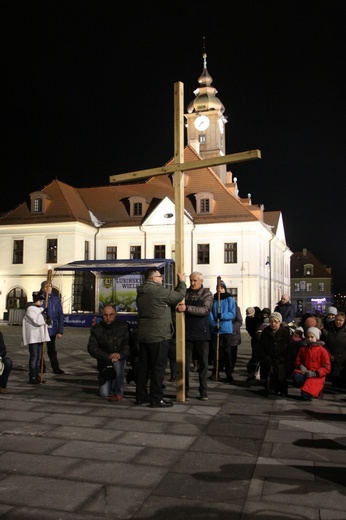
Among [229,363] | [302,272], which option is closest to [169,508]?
[229,363]

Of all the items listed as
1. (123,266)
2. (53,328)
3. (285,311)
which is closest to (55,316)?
(53,328)

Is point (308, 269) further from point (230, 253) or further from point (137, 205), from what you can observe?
point (137, 205)

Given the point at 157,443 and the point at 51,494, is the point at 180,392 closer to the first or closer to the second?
the point at 157,443

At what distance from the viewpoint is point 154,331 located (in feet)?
24.2

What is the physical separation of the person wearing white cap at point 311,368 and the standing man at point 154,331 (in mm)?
2288

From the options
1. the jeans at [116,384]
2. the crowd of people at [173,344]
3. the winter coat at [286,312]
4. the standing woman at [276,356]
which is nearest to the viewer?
the crowd of people at [173,344]

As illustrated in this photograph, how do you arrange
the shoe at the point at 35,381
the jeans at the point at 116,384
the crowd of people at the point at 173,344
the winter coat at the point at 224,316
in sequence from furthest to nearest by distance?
the winter coat at the point at 224,316 < the shoe at the point at 35,381 < the jeans at the point at 116,384 < the crowd of people at the point at 173,344

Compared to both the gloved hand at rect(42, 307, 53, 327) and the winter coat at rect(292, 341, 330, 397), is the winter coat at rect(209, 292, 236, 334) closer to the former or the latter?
the winter coat at rect(292, 341, 330, 397)

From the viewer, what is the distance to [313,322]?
10117 millimetres

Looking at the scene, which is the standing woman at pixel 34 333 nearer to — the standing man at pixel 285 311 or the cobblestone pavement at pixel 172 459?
the cobblestone pavement at pixel 172 459

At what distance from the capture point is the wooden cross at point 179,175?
761cm

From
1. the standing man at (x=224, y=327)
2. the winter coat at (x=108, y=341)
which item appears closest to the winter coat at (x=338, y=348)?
the standing man at (x=224, y=327)

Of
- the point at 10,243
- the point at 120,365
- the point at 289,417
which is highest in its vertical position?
the point at 10,243

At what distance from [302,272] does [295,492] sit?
8158 cm
